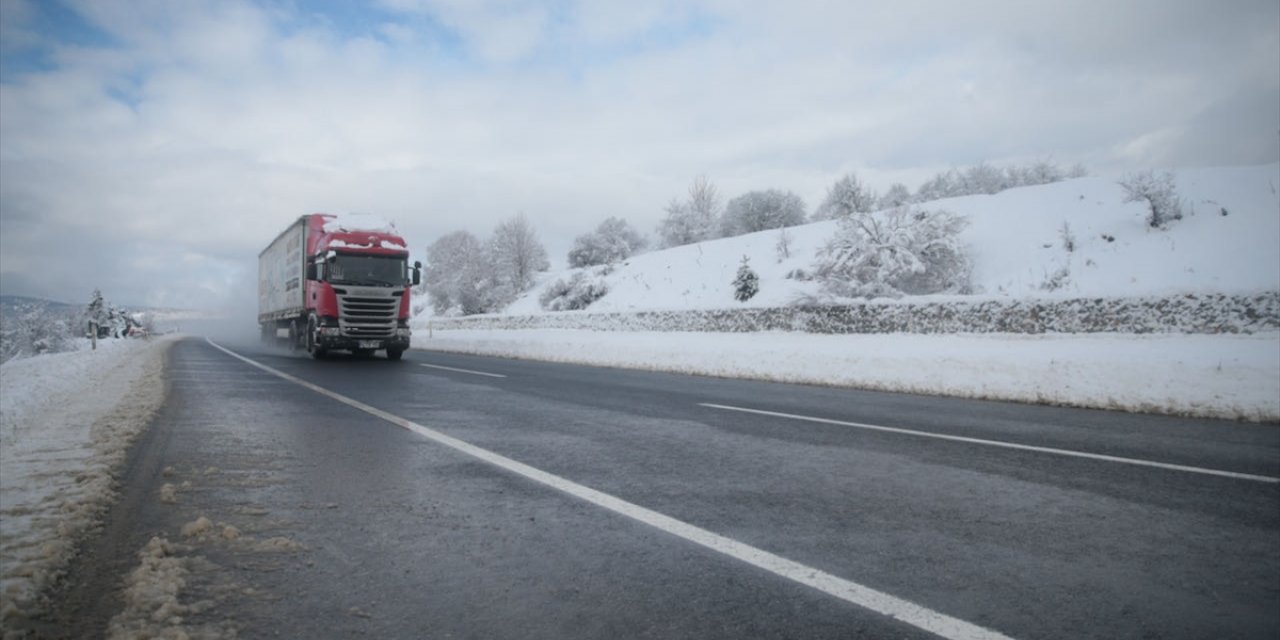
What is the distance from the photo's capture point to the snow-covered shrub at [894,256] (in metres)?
24.9

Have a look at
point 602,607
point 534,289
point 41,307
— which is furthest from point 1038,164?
point 41,307

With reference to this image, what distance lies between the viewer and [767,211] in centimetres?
7012

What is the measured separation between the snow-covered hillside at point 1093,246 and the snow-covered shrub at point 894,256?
157cm

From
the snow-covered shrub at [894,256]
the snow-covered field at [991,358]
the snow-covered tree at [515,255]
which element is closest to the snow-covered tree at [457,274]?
the snow-covered tree at [515,255]

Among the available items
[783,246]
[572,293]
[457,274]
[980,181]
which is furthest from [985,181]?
[457,274]

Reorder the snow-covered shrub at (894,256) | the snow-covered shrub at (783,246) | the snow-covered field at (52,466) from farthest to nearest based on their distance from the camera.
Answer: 1. the snow-covered shrub at (783,246)
2. the snow-covered shrub at (894,256)
3. the snow-covered field at (52,466)

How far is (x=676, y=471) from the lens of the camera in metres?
4.96

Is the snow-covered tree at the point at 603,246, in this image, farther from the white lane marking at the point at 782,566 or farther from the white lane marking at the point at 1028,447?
the white lane marking at the point at 782,566

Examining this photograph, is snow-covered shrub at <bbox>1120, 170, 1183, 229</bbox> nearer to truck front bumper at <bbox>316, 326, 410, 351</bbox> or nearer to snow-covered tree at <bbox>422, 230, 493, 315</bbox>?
truck front bumper at <bbox>316, 326, 410, 351</bbox>

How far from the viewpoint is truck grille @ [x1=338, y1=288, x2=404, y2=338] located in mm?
17578

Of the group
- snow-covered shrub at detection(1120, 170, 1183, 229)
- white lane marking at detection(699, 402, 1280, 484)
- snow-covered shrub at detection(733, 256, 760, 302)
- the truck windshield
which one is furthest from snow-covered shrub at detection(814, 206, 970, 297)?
white lane marking at detection(699, 402, 1280, 484)

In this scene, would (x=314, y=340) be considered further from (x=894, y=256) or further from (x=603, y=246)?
(x=603, y=246)

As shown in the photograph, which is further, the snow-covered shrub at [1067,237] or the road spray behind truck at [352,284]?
the snow-covered shrub at [1067,237]

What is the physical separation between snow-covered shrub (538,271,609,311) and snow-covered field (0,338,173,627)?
42.2 m
